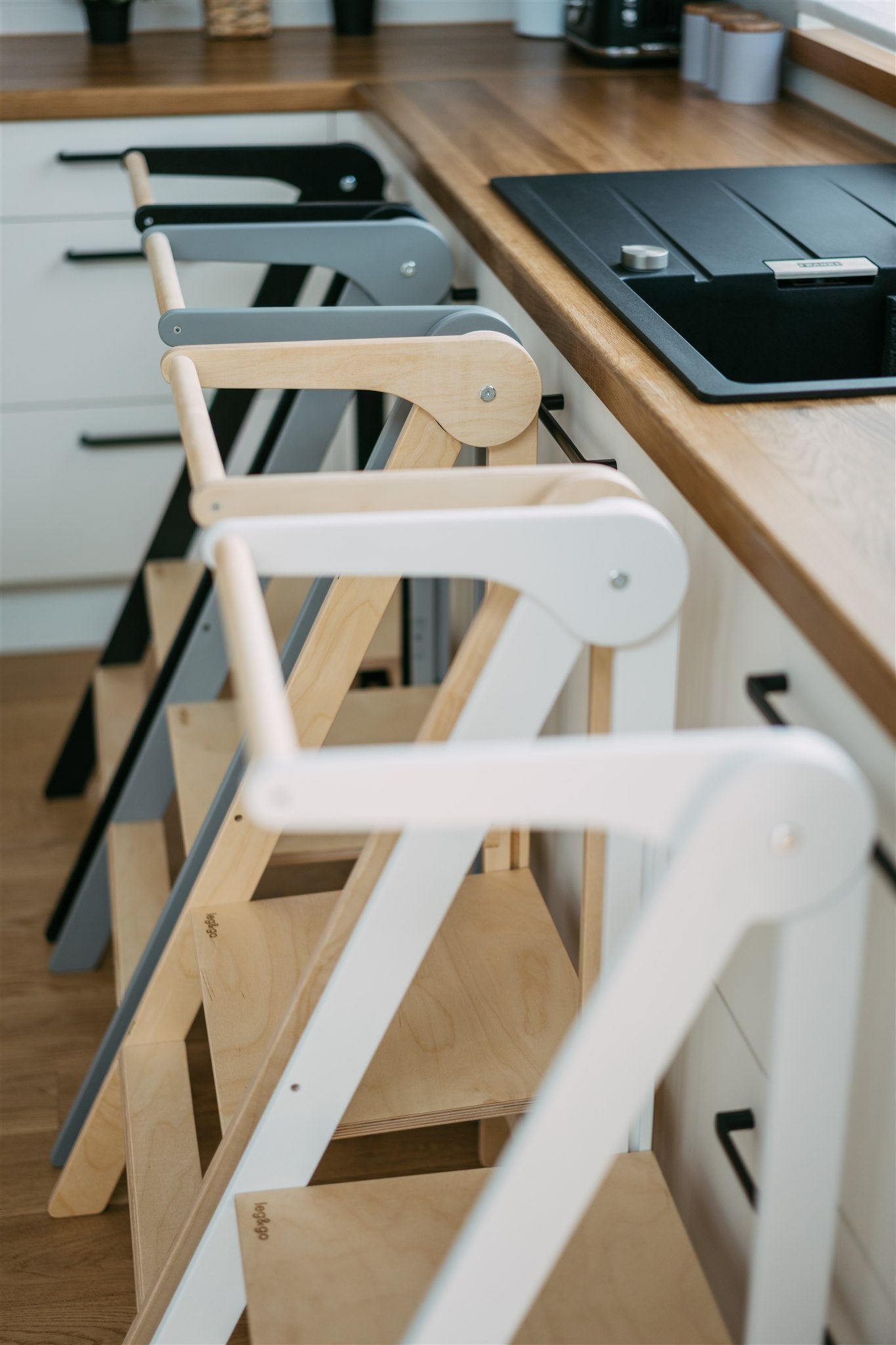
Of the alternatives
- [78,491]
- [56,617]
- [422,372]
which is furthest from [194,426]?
[56,617]

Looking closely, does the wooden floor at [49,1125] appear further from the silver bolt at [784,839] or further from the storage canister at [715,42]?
the storage canister at [715,42]

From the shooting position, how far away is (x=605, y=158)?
173cm

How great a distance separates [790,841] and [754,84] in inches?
67.6

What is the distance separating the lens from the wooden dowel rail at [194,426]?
87cm

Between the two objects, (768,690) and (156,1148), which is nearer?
(768,690)

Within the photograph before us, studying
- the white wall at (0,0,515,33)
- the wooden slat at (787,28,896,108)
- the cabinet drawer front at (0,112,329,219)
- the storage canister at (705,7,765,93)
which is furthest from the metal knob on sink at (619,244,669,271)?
the white wall at (0,0,515,33)

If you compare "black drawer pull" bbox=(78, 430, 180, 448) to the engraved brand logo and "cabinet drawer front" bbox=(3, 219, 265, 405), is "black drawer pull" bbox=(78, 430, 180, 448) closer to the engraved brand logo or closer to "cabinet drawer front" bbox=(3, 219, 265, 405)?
"cabinet drawer front" bbox=(3, 219, 265, 405)

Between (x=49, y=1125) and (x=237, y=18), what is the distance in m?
1.99

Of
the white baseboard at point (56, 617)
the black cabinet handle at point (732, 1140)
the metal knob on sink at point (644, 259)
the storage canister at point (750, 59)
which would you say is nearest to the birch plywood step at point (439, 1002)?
the black cabinet handle at point (732, 1140)

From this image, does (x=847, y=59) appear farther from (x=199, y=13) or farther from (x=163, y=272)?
(x=199, y=13)


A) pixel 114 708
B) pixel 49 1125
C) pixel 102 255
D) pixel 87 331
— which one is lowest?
pixel 49 1125

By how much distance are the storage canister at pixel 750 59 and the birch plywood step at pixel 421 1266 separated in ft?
5.24

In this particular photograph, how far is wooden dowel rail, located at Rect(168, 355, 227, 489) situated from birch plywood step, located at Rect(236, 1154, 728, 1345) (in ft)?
1.68

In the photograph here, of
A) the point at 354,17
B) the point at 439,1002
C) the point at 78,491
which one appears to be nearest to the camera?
the point at 439,1002
